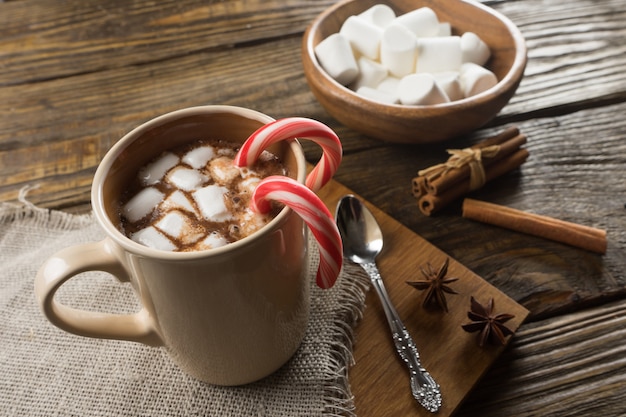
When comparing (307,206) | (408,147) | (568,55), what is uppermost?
(307,206)

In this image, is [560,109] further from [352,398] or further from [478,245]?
[352,398]

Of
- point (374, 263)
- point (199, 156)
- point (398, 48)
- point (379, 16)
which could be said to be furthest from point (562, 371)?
point (379, 16)

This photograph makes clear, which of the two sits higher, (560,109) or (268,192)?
(268,192)

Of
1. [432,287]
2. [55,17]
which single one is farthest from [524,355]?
[55,17]

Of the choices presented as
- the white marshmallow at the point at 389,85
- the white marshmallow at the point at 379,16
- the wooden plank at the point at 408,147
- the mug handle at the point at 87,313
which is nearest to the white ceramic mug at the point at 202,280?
the mug handle at the point at 87,313

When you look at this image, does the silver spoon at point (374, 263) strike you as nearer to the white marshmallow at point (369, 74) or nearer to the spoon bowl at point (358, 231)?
the spoon bowl at point (358, 231)

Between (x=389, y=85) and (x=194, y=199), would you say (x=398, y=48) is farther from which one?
(x=194, y=199)

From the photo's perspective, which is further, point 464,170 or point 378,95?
point 378,95

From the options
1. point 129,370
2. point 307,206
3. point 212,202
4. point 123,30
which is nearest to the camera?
point 307,206
